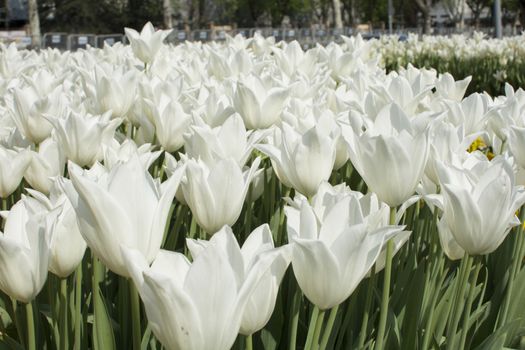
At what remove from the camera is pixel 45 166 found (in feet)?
5.84

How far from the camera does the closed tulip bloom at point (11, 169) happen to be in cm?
166

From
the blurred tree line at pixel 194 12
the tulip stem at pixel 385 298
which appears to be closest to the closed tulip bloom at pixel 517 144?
the tulip stem at pixel 385 298

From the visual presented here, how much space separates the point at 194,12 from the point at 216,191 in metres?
47.1

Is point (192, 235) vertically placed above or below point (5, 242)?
below

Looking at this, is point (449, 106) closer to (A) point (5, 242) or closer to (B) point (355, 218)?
(B) point (355, 218)

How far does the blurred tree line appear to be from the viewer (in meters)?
39.1

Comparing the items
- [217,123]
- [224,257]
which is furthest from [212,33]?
[224,257]

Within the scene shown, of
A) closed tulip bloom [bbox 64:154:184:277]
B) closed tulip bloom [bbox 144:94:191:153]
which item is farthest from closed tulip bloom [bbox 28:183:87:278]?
closed tulip bloom [bbox 144:94:191:153]

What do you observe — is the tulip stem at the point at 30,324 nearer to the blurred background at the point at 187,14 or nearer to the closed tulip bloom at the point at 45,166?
the closed tulip bloom at the point at 45,166

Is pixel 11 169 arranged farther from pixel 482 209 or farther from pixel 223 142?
pixel 482 209

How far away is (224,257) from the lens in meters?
0.87

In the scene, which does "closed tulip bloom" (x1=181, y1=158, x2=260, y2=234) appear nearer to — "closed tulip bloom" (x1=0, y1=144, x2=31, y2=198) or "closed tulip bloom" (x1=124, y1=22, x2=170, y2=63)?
"closed tulip bloom" (x1=0, y1=144, x2=31, y2=198)

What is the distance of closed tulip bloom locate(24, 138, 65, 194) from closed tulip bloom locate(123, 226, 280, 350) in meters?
0.96

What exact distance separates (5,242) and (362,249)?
544mm
